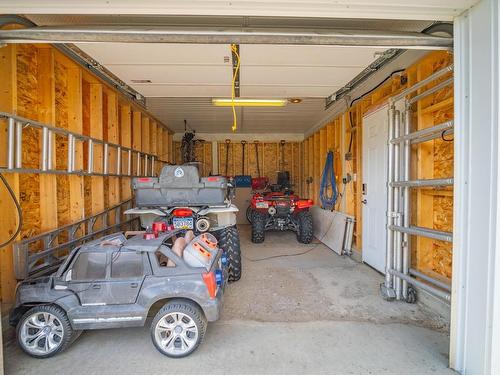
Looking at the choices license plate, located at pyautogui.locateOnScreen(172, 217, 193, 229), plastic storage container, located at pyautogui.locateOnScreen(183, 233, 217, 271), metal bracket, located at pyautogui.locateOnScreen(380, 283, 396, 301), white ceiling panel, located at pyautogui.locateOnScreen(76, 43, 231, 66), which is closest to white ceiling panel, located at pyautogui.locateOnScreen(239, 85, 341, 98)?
white ceiling panel, located at pyautogui.locateOnScreen(76, 43, 231, 66)

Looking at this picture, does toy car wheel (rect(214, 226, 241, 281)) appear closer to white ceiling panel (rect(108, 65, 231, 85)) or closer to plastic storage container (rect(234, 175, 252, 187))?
Answer: white ceiling panel (rect(108, 65, 231, 85))

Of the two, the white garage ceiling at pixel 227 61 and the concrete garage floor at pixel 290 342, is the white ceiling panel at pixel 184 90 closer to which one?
the white garage ceiling at pixel 227 61

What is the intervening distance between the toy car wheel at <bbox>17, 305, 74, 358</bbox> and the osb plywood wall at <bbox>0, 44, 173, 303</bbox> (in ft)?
2.24

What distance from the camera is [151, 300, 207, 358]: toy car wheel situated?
6.98 ft

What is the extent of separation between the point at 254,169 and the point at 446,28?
769cm

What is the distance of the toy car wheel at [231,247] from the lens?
355 centimetres

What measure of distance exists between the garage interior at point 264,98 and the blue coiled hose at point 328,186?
628 millimetres

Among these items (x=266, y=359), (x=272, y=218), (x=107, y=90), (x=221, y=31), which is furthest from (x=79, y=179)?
(x=272, y=218)

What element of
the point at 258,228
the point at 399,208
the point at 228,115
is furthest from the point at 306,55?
the point at 228,115

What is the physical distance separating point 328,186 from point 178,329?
17.0 feet

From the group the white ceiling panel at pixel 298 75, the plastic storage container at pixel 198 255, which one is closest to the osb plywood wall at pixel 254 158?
the white ceiling panel at pixel 298 75

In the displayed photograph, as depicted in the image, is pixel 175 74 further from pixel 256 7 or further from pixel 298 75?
pixel 256 7

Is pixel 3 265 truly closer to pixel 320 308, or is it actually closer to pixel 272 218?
pixel 320 308

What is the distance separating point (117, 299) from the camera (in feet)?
7.13
